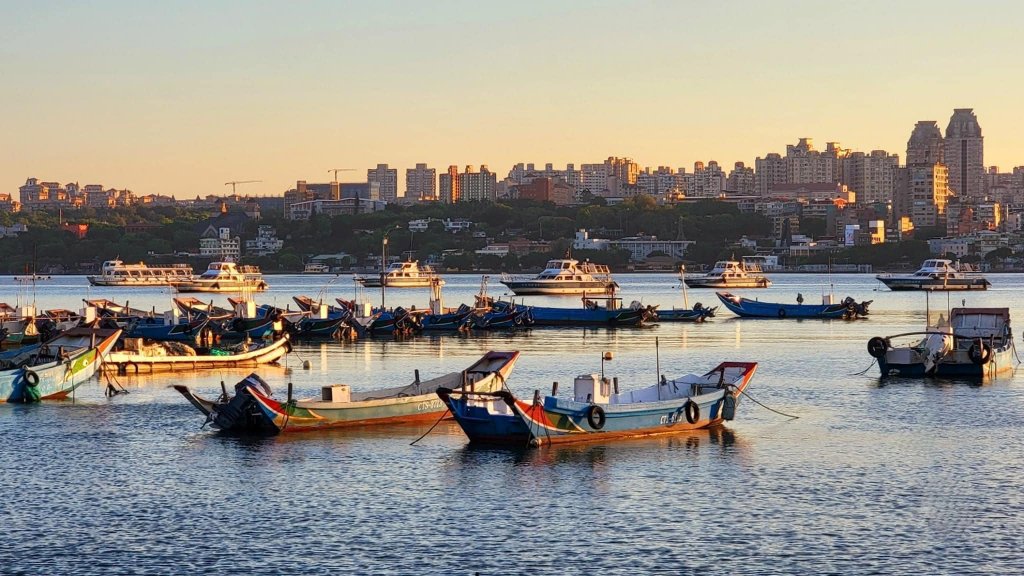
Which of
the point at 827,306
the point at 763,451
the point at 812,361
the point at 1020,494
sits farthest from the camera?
the point at 827,306

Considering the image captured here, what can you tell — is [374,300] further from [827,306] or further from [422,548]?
[422,548]

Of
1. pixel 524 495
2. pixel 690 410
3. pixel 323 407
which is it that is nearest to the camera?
pixel 524 495

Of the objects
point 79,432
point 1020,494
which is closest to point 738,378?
point 1020,494

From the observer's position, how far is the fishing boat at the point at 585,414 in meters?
36.5

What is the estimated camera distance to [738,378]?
41.7 m

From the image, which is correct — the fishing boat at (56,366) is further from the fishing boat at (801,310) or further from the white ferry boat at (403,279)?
the white ferry boat at (403,279)

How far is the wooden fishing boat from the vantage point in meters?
56.1

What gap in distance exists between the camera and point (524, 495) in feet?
104

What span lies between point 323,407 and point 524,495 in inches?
368

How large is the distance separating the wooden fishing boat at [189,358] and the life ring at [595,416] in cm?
2285

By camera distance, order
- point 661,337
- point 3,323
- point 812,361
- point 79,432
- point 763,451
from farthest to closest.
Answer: point 661,337
point 3,323
point 812,361
point 79,432
point 763,451

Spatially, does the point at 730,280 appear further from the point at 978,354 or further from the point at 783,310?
the point at 978,354

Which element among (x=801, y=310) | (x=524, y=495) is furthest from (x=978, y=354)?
(x=801, y=310)

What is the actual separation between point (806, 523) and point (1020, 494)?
5459 mm
